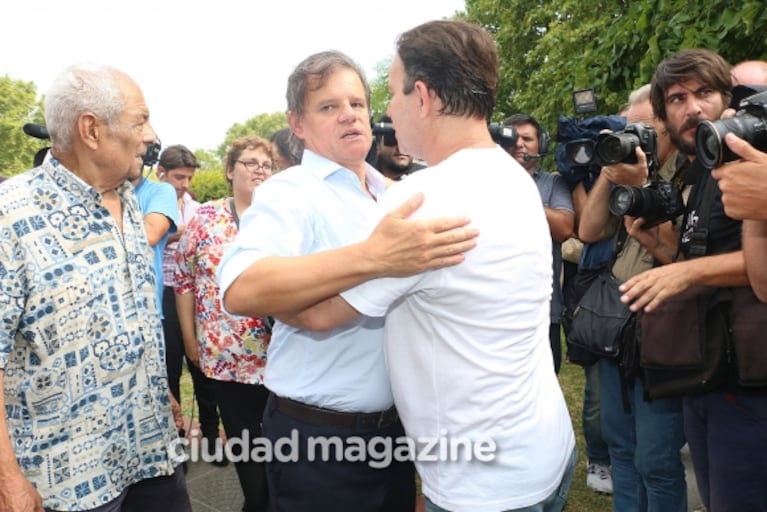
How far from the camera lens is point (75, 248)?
1.98m

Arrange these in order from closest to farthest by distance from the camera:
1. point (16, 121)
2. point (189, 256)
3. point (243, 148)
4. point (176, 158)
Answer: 1. point (189, 256)
2. point (243, 148)
3. point (176, 158)
4. point (16, 121)

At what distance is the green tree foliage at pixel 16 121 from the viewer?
45.8 metres

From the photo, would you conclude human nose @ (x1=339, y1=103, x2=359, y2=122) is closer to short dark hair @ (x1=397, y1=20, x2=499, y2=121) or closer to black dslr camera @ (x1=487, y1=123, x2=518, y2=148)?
short dark hair @ (x1=397, y1=20, x2=499, y2=121)

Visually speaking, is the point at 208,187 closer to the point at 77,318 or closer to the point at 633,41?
the point at 633,41

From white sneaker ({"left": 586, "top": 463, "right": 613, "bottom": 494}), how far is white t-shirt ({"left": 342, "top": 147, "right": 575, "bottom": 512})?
8.85 ft

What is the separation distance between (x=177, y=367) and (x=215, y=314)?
1.65 m

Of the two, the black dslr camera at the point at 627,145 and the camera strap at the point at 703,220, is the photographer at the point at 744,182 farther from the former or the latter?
the black dslr camera at the point at 627,145

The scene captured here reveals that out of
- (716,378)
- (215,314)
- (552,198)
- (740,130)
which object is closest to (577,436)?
(552,198)

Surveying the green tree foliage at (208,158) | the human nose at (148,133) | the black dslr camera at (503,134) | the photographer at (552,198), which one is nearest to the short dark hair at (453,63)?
the human nose at (148,133)

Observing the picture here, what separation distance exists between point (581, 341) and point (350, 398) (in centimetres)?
161

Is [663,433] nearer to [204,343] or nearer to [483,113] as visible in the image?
[483,113]

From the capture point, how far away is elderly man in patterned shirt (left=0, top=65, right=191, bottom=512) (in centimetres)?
187

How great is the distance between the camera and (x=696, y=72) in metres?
2.75

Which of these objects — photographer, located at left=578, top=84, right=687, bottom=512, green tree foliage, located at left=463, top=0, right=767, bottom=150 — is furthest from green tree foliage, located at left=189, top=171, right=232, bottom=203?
photographer, located at left=578, top=84, right=687, bottom=512
